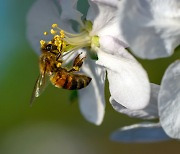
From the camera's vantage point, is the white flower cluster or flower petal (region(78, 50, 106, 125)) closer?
the white flower cluster

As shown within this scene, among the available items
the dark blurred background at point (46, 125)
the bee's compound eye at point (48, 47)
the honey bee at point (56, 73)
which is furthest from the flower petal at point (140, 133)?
the dark blurred background at point (46, 125)

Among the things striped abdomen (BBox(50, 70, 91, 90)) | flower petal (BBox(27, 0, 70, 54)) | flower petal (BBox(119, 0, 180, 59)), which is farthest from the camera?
flower petal (BBox(27, 0, 70, 54))

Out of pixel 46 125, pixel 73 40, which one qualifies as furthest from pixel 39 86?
pixel 46 125

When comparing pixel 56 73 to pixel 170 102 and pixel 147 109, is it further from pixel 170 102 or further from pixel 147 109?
pixel 170 102

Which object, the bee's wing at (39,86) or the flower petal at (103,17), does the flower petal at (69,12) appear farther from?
the bee's wing at (39,86)

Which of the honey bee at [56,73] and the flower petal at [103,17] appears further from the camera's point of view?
the honey bee at [56,73]

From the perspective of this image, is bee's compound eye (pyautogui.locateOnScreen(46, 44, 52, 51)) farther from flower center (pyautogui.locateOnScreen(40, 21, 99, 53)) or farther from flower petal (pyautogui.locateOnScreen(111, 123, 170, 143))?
flower petal (pyautogui.locateOnScreen(111, 123, 170, 143))

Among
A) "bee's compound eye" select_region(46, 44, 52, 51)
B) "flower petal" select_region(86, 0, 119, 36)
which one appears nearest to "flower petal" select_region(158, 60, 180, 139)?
"flower petal" select_region(86, 0, 119, 36)

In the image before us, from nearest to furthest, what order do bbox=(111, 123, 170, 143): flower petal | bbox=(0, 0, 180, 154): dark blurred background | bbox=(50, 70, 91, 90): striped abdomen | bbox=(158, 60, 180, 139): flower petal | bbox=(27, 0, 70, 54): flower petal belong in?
1. bbox=(158, 60, 180, 139): flower petal
2. bbox=(50, 70, 91, 90): striped abdomen
3. bbox=(111, 123, 170, 143): flower petal
4. bbox=(27, 0, 70, 54): flower petal
5. bbox=(0, 0, 180, 154): dark blurred background

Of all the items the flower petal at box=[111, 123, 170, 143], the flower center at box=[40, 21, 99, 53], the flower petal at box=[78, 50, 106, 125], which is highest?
the flower center at box=[40, 21, 99, 53]
